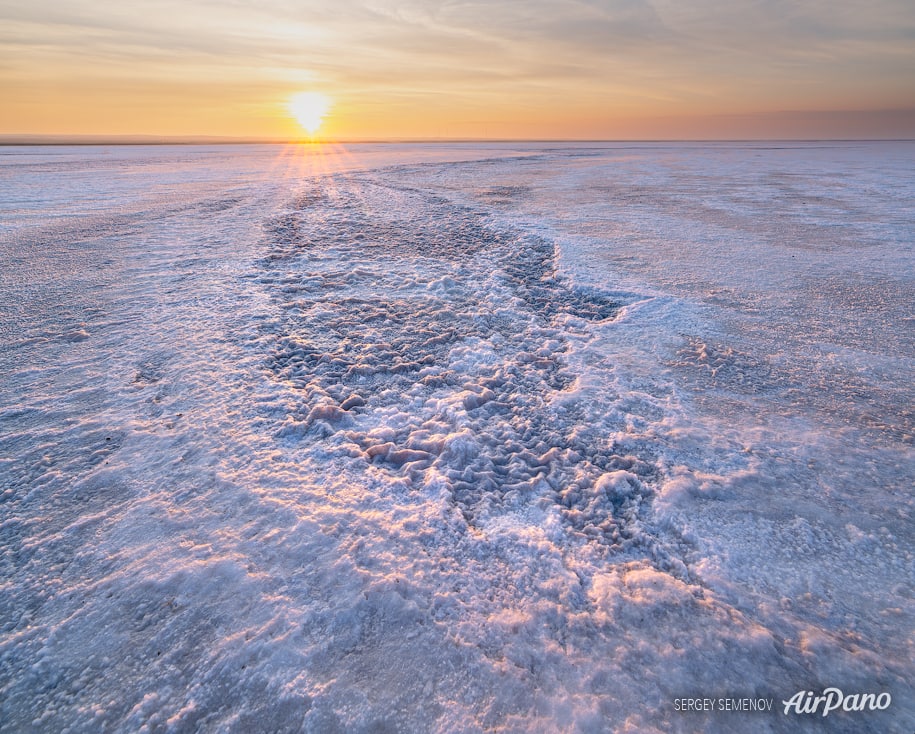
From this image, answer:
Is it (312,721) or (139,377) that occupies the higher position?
(139,377)

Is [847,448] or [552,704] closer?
[552,704]

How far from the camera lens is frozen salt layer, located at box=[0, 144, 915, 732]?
5.87 ft

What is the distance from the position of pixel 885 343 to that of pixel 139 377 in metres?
6.37

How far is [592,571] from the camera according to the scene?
7.28ft

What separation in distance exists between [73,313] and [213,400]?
268 centimetres

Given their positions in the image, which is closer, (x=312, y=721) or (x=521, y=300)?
(x=312, y=721)

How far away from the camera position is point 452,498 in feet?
8.72

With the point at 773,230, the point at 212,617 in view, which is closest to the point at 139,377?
the point at 212,617

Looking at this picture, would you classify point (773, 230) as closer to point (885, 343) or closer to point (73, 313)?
point (885, 343)

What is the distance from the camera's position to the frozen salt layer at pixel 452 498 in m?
1.79

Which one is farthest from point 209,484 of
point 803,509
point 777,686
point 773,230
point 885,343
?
point 773,230

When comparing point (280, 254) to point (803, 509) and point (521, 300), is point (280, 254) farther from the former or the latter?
point (803, 509)

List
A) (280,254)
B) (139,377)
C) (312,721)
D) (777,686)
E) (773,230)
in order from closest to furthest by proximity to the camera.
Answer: (312,721), (777,686), (139,377), (280,254), (773,230)

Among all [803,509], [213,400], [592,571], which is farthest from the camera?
[213,400]
